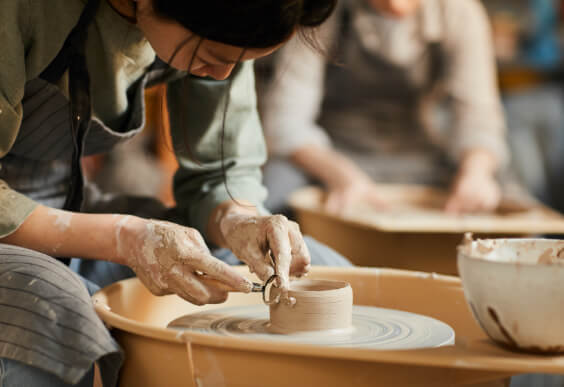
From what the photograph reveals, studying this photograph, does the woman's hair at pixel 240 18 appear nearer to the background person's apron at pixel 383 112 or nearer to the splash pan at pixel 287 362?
the splash pan at pixel 287 362

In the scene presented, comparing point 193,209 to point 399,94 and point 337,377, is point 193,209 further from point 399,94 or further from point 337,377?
point 399,94

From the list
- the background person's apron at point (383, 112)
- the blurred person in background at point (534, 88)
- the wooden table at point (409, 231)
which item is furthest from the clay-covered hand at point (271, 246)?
the blurred person in background at point (534, 88)

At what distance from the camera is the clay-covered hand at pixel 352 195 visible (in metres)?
2.04

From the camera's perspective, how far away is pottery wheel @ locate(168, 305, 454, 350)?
85 cm

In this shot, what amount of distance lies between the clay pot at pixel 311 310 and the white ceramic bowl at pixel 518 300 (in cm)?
18

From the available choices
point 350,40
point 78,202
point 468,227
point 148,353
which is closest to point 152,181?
point 350,40

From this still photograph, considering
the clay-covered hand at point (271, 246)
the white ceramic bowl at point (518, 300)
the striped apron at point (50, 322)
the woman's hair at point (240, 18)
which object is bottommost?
the striped apron at point (50, 322)

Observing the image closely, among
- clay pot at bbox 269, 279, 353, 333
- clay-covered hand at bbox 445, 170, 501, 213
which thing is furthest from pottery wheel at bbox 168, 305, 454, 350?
clay-covered hand at bbox 445, 170, 501, 213

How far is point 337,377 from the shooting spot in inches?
27.8

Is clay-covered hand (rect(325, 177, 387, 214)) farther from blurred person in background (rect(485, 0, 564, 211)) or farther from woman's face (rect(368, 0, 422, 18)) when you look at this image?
blurred person in background (rect(485, 0, 564, 211))

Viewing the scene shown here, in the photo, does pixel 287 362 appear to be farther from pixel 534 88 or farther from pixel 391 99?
pixel 534 88

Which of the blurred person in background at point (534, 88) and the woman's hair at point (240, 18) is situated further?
the blurred person in background at point (534, 88)

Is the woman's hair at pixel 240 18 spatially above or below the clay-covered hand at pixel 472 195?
above

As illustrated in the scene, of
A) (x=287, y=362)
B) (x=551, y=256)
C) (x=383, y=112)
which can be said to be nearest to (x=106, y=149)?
(x=287, y=362)
